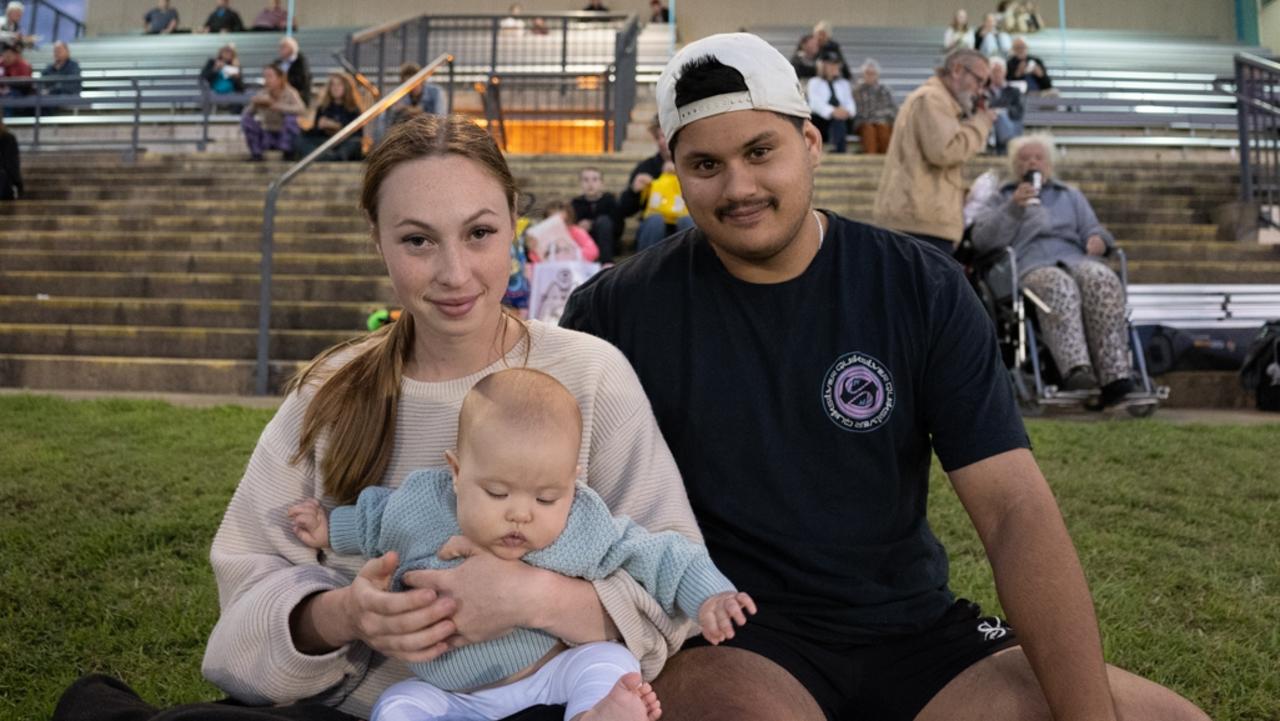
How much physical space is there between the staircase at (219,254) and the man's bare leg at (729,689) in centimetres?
641

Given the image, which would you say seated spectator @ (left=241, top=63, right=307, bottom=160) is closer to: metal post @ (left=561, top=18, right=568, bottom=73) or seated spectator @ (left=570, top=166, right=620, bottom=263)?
metal post @ (left=561, top=18, right=568, bottom=73)

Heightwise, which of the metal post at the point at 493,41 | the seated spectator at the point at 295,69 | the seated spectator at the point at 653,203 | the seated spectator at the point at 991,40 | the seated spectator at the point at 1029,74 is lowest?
the seated spectator at the point at 653,203

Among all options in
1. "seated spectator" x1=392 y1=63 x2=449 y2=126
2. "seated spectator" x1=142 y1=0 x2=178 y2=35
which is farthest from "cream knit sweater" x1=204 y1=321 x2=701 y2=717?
"seated spectator" x1=142 y1=0 x2=178 y2=35

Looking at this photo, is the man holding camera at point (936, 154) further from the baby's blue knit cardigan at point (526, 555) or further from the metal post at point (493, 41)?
the metal post at point (493, 41)

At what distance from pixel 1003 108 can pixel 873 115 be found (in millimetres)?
1531

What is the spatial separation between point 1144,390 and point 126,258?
8129mm

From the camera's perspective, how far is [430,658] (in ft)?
5.71

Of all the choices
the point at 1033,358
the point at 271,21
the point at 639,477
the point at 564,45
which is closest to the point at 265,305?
the point at 1033,358

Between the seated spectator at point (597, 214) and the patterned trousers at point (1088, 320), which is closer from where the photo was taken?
the patterned trousers at point (1088, 320)

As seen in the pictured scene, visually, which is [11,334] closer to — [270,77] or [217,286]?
[217,286]

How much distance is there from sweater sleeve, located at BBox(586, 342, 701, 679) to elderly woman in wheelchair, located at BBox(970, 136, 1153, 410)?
522 centimetres

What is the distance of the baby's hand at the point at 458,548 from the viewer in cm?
179

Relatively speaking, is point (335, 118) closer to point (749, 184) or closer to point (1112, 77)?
point (749, 184)

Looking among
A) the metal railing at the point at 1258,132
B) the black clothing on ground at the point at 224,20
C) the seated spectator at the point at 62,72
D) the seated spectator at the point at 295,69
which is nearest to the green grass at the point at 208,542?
the metal railing at the point at 1258,132
